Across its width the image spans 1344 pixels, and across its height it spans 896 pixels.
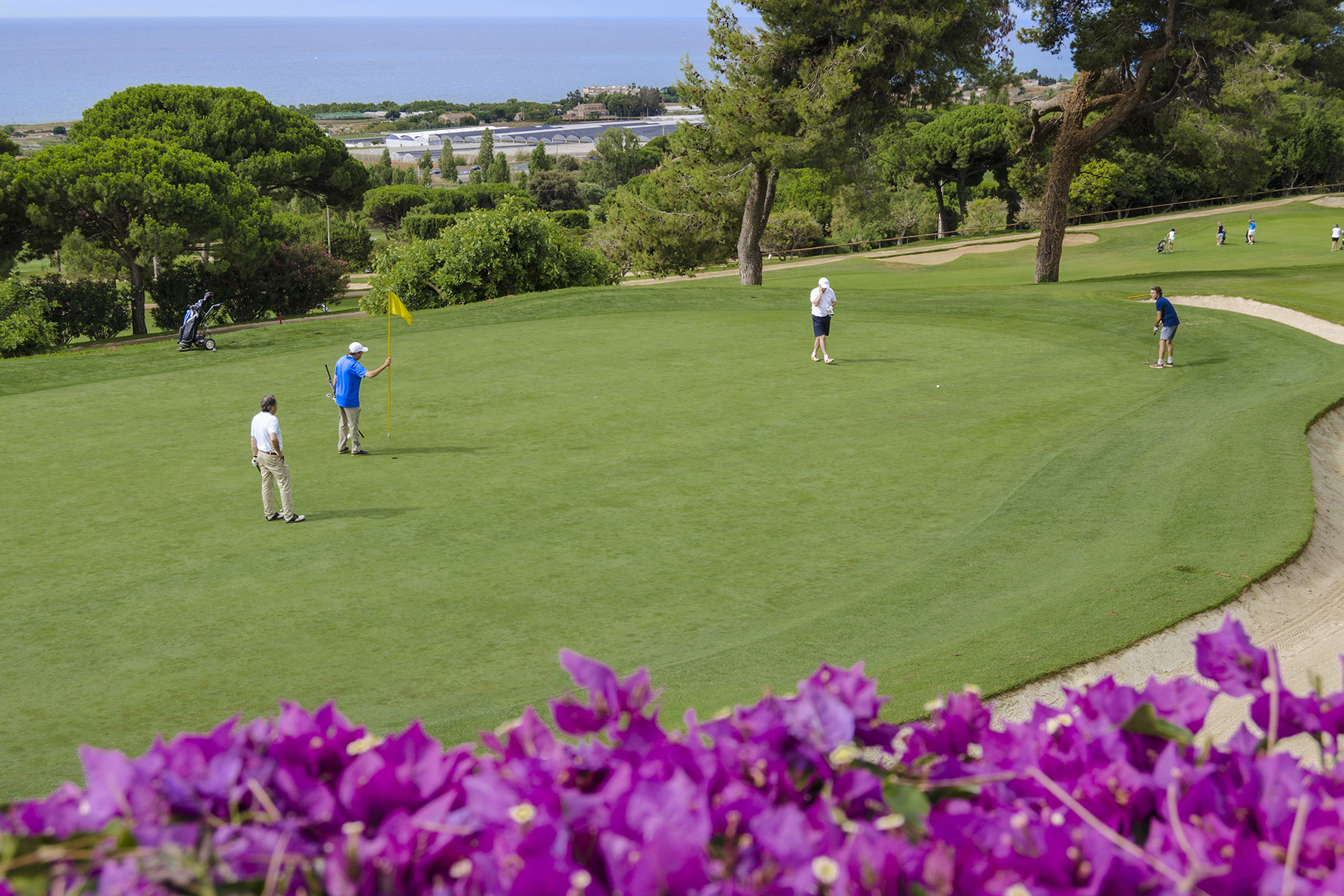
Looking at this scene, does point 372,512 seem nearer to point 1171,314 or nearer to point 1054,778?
point 1054,778

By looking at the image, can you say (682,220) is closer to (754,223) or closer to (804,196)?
(754,223)

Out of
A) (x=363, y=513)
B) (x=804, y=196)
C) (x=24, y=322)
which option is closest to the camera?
(x=363, y=513)

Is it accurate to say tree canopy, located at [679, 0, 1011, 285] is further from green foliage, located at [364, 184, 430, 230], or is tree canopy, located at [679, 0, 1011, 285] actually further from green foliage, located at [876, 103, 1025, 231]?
green foliage, located at [364, 184, 430, 230]

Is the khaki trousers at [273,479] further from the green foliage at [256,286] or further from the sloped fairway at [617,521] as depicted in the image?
the green foliage at [256,286]

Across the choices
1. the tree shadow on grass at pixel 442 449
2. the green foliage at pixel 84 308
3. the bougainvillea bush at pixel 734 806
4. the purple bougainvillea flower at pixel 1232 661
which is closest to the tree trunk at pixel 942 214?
the green foliage at pixel 84 308

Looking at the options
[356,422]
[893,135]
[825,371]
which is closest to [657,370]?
[825,371]

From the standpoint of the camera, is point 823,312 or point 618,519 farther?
point 823,312

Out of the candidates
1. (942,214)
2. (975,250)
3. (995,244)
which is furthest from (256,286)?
(942,214)

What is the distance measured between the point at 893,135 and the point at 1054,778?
3738cm

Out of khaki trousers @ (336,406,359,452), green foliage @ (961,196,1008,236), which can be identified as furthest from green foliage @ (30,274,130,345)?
green foliage @ (961,196,1008,236)

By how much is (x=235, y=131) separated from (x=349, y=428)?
164 ft

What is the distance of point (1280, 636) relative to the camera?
31.5ft

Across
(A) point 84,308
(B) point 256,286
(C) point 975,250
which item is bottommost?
(A) point 84,308

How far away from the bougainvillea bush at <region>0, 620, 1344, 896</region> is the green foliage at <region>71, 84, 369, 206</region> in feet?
191
